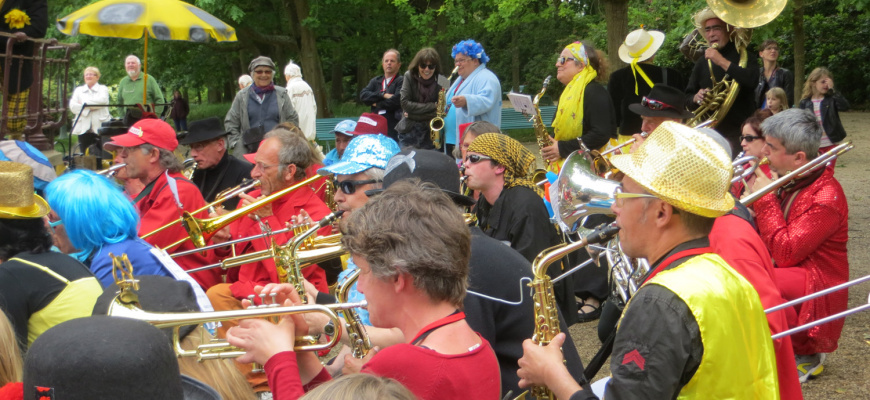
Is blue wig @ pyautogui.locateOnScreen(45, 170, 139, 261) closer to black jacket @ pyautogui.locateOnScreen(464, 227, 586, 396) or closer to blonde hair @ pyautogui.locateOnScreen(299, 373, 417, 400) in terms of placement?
black jacket @ pyautogui.locateOnScreen(464, 227, 586, 396)

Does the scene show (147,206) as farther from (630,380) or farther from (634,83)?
(634,83)

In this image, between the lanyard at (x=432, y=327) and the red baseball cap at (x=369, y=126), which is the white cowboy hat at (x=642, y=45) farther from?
the lanyard at (x=432, y=327)

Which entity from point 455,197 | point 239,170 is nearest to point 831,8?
point 239,170

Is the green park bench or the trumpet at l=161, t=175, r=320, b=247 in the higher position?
the trumpet at l=161, t=175, r=320, b=247

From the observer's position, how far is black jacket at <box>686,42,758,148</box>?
6.25 meters

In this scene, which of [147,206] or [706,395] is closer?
[706,395]

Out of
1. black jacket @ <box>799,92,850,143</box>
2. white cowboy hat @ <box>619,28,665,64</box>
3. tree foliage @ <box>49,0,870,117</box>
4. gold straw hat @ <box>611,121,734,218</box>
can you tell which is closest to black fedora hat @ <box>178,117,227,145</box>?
white cowboy hat @ <box>619,28,665,64</box>

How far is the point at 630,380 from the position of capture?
2.02 m

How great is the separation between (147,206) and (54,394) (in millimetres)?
3947

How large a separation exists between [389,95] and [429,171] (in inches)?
255

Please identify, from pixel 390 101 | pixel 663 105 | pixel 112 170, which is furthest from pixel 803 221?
pixel 390 101

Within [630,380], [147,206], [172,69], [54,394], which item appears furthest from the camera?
[172,69]

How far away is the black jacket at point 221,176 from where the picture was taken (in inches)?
245

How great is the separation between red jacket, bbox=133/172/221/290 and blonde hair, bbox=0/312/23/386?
8.56 ft
